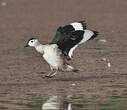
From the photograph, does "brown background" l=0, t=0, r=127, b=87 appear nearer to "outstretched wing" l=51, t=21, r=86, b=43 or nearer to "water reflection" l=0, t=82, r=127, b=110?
"outstretched wing" l=51, t=21, r=86, b=43

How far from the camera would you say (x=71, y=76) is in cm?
1304

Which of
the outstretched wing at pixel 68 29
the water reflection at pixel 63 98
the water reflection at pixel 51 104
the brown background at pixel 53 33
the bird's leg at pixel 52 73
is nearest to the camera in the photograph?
the water reflection at pixel 51 104

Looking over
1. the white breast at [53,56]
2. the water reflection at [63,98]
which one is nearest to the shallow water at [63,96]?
the water reflection at [63,98]

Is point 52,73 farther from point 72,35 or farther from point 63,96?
point 63,96

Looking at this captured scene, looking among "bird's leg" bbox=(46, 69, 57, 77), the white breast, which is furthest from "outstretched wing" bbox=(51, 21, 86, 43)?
"bird's leg" bbox=(46, 69, 57, 77)

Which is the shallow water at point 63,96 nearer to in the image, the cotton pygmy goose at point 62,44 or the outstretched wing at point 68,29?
the cotton pygmy goose at point 62,44

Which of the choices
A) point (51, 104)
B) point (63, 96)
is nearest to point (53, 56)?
point (63, 96)

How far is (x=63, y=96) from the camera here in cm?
1073

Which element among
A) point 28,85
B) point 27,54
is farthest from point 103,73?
point 27,54

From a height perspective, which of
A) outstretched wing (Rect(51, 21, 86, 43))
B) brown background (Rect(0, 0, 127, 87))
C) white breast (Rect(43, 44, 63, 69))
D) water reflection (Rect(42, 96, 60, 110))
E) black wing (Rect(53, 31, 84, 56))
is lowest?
brown background (Rect(0, 0, 127, 87))

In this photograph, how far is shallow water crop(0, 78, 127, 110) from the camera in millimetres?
9844

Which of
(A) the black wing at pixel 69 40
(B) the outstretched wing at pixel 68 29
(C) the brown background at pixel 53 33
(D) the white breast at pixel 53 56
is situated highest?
(B) the outstretched wing at pixel 68 29

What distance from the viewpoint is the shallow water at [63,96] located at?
9.84 m

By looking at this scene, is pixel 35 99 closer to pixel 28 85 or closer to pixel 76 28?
pixel 28 85
